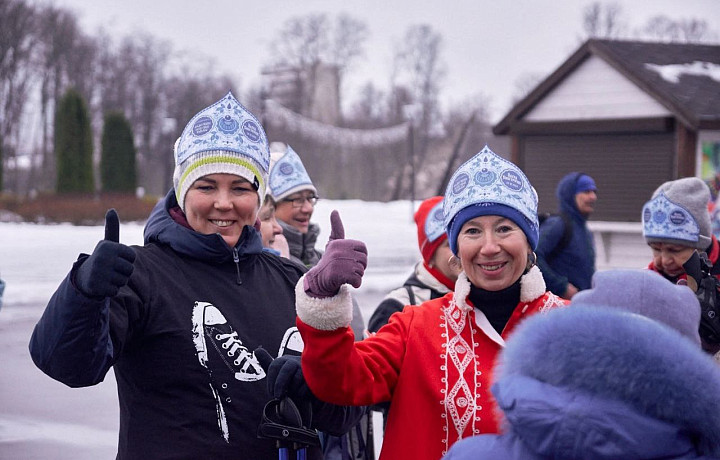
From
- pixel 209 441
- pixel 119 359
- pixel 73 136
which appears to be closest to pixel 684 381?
pixel 209 441

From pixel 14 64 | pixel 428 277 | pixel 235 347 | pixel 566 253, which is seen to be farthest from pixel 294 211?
pixel 14 64

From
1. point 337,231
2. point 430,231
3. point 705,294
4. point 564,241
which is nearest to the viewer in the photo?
point 337,231

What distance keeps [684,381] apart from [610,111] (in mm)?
12259

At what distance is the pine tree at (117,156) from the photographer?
26453 millimetres

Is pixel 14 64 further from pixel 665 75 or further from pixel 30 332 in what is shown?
pixel 665 75

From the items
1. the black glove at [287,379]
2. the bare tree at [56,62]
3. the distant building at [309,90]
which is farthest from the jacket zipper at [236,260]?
the distant building at [309,90]

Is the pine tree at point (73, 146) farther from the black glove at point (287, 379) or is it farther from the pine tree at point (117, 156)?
the black glove at point (287, 379)

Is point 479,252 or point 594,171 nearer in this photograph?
point 479,252

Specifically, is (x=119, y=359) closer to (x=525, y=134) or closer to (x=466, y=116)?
(x=525, y=134)

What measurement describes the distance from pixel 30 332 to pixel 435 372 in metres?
8.83

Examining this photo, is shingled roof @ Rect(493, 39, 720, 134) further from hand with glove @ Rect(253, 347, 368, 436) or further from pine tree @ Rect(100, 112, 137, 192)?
pine tree @ Rect(100, 112, 137, 192)

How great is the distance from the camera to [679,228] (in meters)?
4.23

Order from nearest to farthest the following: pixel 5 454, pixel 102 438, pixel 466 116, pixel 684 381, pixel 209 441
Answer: pixel 684 381 < pixel 209 441 < pixel 5 454 < pixel 102 438 < pixel 466 116

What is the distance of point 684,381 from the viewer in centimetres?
143
